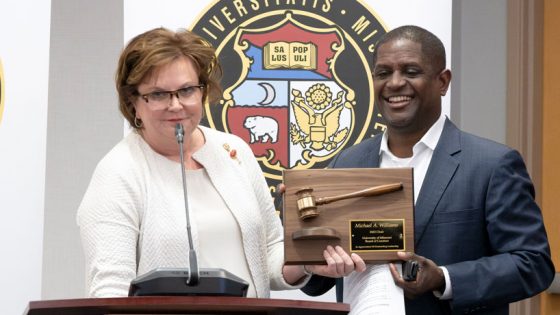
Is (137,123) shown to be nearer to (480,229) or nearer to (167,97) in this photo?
(167,97)

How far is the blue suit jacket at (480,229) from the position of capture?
112 inches

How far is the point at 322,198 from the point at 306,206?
0.06 m

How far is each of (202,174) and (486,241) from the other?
89 centimetres

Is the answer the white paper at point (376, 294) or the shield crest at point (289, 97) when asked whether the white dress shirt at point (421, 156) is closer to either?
the white paper at point (376, 294)

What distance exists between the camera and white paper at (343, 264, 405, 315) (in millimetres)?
2730

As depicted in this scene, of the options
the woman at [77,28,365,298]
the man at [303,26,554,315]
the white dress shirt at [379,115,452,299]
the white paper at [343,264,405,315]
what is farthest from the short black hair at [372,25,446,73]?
the white paper at [343,264,405,315]

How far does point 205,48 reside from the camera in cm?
303

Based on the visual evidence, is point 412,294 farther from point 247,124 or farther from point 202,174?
point 247,124

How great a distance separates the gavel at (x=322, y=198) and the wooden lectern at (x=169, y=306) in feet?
1.82

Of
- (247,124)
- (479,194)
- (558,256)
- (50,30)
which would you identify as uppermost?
(50,30)

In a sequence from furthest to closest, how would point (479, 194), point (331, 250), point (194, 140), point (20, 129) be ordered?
point (20, 129) → point (194, 140) → point (479, 194) → point (331, 250)

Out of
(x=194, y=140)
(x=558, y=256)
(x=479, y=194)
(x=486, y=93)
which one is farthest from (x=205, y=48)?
(x=558, y=256)

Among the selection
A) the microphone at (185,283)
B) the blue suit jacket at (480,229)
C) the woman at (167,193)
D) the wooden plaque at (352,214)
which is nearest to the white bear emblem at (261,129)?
the woman at (167,193)

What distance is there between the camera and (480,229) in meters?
2.95
